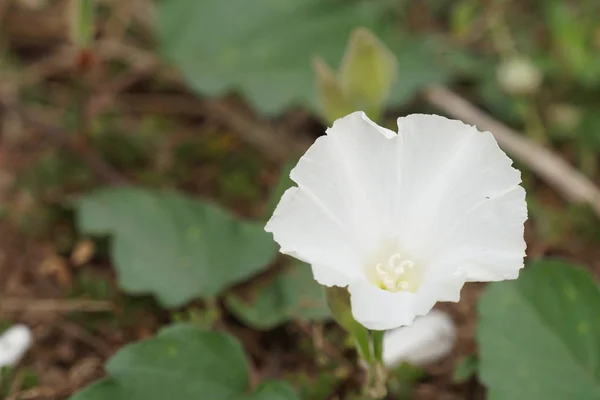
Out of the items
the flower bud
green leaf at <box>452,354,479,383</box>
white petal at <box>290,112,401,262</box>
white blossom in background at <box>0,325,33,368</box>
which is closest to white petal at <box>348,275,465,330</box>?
white petal at <box>290,112,401,262</box>

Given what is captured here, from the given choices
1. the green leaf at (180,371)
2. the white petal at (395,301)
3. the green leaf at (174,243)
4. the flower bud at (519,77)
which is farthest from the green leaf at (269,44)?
the white petal at (395,301)

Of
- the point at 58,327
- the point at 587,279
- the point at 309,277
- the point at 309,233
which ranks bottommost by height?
the point at 58,327

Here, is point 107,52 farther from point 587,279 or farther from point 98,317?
point 587,279

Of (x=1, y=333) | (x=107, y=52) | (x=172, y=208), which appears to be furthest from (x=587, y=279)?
(x=107, y=52)

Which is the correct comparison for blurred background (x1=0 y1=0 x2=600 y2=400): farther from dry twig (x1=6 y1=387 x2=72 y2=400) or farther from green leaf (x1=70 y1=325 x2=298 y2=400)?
green leaf (x1=70 y1=325 x2=298 y2=400)

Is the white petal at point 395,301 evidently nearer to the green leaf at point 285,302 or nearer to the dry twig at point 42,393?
the green leaf at point 285,302

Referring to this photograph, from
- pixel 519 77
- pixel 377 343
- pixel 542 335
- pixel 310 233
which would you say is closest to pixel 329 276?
pixel 310 233
